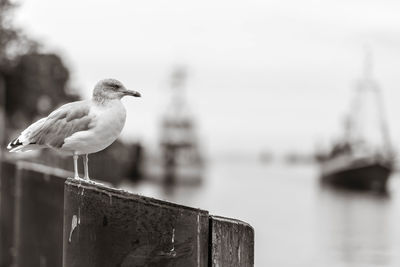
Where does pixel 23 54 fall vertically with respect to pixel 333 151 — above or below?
below

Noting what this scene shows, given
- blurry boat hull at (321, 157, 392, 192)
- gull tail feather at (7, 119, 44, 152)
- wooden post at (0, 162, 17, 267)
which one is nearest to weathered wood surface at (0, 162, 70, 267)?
gull tail feather at (7, 119, 44, 152)

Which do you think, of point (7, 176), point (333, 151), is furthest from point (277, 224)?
point (333, 151)

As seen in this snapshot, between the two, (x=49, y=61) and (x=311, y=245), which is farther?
(x=49, y=61)

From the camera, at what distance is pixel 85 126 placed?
5277mm

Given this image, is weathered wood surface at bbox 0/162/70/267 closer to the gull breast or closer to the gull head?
the gull breast

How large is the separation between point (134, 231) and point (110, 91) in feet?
4.82

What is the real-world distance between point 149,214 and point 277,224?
5204cm

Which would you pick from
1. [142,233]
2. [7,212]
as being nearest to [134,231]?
[142,233]

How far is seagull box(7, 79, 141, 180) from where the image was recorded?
5.12 metres

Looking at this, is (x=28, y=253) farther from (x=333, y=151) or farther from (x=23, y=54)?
(x=333, y=151)

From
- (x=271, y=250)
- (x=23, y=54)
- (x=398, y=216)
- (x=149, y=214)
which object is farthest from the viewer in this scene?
(x=398, y=216)

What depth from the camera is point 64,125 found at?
557cm

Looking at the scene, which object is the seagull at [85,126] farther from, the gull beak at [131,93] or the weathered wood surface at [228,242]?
the weathered wood surface at [228,242]

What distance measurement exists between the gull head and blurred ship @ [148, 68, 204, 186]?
362 feet
